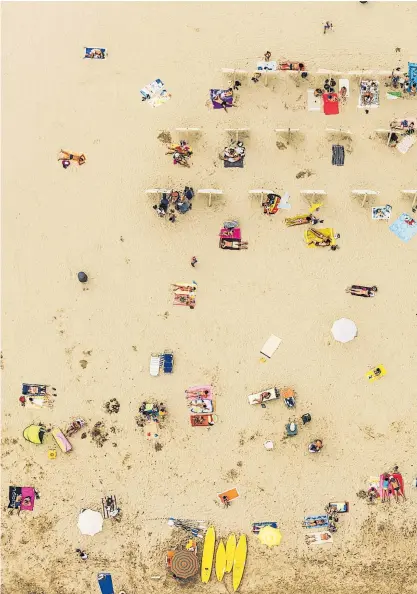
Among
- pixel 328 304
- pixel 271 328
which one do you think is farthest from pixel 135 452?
pixel 328 304

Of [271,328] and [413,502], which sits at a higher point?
[271,328]

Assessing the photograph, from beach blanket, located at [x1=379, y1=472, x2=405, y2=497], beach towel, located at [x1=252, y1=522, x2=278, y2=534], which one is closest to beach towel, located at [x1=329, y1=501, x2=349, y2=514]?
beach blanket, located at [x1=379, y1=472, x2=405, y2=497]

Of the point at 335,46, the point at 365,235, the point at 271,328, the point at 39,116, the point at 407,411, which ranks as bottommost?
the point at 407,411

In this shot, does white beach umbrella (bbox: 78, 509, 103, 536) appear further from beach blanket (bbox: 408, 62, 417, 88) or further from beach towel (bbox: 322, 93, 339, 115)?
beach blanket (bbox: 408, 62, 417, 88)

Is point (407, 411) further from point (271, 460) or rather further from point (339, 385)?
point (271, 460)

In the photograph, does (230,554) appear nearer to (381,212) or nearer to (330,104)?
(381,212)
